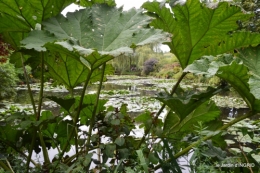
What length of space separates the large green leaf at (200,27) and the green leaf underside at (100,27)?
5.5 inches

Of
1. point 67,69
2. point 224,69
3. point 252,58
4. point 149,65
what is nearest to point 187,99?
point 224,69

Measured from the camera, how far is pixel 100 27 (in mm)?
825

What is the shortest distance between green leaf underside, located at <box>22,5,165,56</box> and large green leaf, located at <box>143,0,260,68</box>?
14cm

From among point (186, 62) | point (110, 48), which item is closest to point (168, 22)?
point (186, 62)

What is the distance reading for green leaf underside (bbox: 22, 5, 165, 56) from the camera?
75cm

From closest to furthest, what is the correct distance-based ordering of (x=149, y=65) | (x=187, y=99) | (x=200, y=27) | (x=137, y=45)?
(x=137, y=45) < (x=187, y=99) < (x=200, y=27) < (x=149, y=65)

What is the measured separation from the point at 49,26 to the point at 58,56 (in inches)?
11.4

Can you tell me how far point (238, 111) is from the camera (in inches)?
202

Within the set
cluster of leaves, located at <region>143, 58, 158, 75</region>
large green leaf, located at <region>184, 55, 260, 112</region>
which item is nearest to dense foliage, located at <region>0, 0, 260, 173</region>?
large green leaf, located at <region>184, 55, 260, 112</region>

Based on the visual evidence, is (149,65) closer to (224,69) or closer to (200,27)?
(200,27)

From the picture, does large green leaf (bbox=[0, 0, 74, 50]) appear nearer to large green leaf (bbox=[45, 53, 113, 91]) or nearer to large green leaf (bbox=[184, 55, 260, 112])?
large green leaf (bbox=[45, 53, 113, 91])

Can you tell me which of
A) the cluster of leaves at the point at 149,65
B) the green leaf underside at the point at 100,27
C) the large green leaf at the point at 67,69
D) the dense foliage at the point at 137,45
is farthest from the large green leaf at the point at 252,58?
the cluster of leaves at the point at 149,65

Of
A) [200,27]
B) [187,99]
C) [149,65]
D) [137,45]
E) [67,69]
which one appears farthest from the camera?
[149,65]

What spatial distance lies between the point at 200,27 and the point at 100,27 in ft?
1.27
